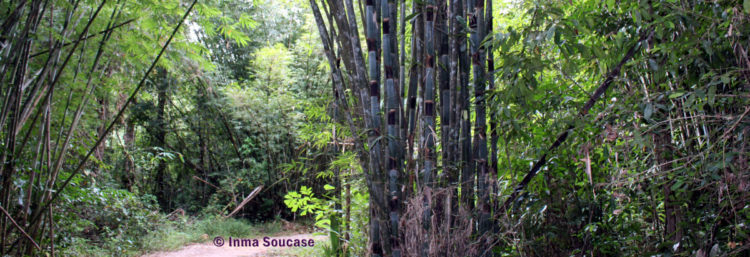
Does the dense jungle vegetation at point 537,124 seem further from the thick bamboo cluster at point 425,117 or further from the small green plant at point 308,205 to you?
the small green plant at point 308,205

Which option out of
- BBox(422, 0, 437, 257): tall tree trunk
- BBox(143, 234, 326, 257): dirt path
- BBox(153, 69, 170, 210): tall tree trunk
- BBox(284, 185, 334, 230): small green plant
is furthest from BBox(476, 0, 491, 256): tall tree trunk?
BBox(153, 69, 170, 210): tall tree trunk

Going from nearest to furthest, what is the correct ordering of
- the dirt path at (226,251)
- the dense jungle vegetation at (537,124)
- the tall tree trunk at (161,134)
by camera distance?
the dense jungle vegetation at (537,124) < the dirt path at (226,251) < the tall tree trunk at (161,134)

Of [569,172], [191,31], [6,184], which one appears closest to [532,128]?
[569,172]

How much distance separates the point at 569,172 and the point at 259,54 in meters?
5.93

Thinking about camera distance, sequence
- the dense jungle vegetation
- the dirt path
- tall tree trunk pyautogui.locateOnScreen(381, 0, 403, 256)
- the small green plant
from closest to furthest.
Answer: the dense jungle vegetation
tall tree trunk pyautogui.locateOnScreen(381, 0, 403, 256)
the small green plant
the dirt path

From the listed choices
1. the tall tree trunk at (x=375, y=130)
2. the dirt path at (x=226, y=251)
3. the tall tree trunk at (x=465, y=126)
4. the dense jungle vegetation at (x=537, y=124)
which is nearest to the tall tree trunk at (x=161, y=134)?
the dirt path at (x=226, y=251)

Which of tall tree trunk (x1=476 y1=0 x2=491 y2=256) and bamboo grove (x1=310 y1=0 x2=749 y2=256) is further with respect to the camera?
tall tree trunk (x1=476 y1=0 x2=491 y2=256)

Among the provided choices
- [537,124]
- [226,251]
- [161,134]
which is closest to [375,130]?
[537,124]

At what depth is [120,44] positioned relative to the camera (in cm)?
272

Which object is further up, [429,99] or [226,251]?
[429,99]

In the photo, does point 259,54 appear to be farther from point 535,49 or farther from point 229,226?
point 535,49

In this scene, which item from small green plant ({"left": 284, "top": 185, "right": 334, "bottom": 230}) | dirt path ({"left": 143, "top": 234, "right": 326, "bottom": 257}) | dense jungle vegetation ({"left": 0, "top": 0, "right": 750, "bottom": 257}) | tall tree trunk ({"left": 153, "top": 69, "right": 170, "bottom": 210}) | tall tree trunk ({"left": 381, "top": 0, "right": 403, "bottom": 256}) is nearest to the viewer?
dense jungle vegetation ({"left": 0, "top": 0, "right": 750, "bottom": 257})

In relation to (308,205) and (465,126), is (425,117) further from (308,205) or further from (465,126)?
(308,205)

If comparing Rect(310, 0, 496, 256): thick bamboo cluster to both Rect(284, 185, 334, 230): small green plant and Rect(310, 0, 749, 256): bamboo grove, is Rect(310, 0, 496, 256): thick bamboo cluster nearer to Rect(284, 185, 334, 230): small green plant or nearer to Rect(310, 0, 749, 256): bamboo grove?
Rect(310, 0, 749, 256): bamboo grove
